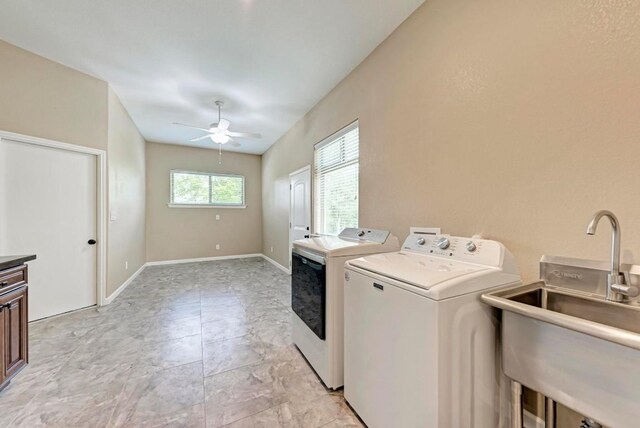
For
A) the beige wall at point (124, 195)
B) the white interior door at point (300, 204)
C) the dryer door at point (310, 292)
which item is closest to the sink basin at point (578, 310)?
the dryer door at point (310, 292)

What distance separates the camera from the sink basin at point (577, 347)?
0.73m

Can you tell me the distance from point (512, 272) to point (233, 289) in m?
3.75

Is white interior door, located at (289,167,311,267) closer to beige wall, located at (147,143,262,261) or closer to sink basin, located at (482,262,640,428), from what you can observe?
beige wall, located at (147,143,262,261)

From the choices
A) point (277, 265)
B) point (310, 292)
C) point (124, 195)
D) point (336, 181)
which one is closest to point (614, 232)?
point (310, 292)

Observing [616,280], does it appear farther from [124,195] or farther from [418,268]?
[124,195]

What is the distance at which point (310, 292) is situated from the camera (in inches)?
78.0

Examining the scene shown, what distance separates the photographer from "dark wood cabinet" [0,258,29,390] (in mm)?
1624

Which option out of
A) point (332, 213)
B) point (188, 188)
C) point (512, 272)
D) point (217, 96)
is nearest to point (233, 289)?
point (332, 213)

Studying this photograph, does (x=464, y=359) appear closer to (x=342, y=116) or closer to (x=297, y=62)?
(x=342, y=116)

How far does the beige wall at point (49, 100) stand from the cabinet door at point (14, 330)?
76.5 inches

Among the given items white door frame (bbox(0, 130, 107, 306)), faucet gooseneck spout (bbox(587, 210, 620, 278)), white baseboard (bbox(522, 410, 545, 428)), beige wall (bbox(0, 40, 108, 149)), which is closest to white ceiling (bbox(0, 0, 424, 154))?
beige wall (bbox(0, 40, 108, 149))

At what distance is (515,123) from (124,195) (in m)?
5.04

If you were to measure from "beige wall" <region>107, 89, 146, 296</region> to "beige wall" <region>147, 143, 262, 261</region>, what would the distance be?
0.45 meters

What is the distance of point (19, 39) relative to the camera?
8.07 ft
